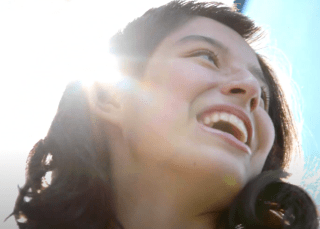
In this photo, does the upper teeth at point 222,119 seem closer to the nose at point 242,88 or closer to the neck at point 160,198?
the nose at point 242,88

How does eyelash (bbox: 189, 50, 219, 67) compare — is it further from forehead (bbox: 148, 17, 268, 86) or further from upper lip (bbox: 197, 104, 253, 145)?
upper lip (bbox: 197, 104, 253, 145)

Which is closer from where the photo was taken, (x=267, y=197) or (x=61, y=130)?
(x=267, y=197)

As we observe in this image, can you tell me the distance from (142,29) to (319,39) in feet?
3.12

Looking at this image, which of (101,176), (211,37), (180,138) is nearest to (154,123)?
(180,138)

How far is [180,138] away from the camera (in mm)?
879

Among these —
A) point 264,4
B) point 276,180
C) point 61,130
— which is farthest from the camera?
point 264,4

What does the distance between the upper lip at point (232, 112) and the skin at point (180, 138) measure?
0.6 inches

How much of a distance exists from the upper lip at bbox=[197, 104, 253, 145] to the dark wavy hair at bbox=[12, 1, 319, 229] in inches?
8.0

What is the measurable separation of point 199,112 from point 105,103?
16.8 inches

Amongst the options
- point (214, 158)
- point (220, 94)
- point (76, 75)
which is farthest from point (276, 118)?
point (76, 75)

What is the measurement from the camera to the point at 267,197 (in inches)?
41.8

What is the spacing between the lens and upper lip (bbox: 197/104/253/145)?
0.95 m

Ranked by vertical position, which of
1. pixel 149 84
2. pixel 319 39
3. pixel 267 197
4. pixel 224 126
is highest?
pixel 149 84

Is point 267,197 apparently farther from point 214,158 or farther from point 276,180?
point 214,158
